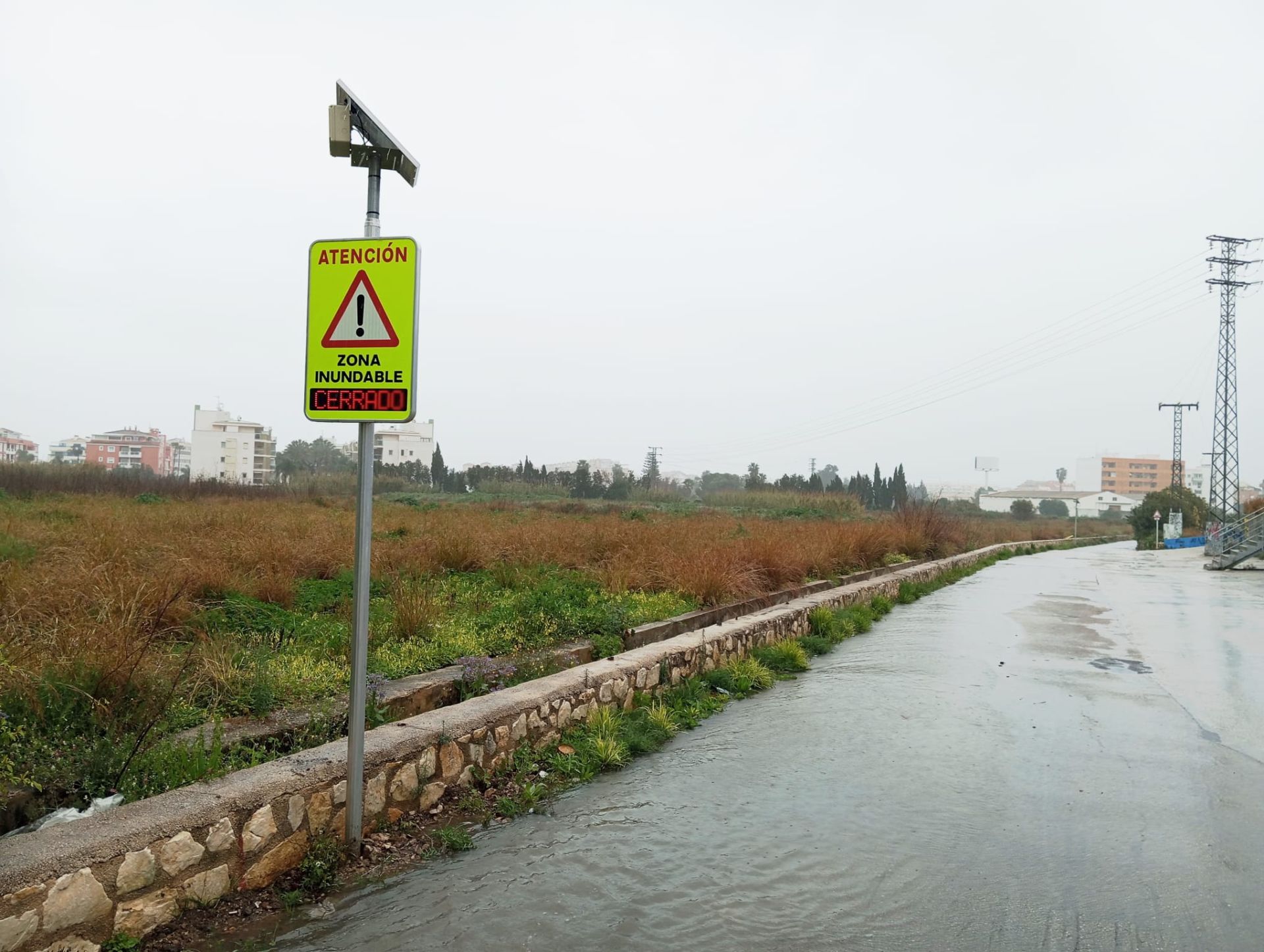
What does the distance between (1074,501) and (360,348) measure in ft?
462

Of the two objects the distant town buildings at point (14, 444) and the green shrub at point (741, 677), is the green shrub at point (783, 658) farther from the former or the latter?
the distant town buildings at point (14, 444)

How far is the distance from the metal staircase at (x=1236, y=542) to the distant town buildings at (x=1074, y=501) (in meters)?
86.9

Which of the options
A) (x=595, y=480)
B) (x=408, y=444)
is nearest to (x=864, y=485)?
(x=595, y=480)

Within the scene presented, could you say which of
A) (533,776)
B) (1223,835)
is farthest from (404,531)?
(1223,835)

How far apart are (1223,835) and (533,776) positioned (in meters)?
3.96

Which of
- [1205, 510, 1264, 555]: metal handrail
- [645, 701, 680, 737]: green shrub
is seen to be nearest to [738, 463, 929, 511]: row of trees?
[1205, 510, 1264, 555]: metal handrail

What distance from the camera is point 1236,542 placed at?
110 ft

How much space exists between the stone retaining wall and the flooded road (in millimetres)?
408

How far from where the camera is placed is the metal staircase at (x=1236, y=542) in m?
31.3

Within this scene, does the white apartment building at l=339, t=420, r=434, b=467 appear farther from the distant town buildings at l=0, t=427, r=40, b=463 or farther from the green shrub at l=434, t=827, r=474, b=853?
the green shrub at l=434, t=827, r=474, b=853

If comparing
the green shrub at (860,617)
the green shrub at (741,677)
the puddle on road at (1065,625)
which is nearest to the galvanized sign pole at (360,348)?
the green shrub at (741,677)

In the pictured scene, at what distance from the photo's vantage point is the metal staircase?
31328 millimetres

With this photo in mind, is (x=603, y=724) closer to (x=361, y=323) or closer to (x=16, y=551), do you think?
(x=361, y=323)

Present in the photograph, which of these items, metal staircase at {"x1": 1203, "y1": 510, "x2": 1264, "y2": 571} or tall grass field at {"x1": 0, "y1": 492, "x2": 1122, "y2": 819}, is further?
metal staircase at {"x1": 1203, "y1": 510, "x2": 1264, "y2": 571}
